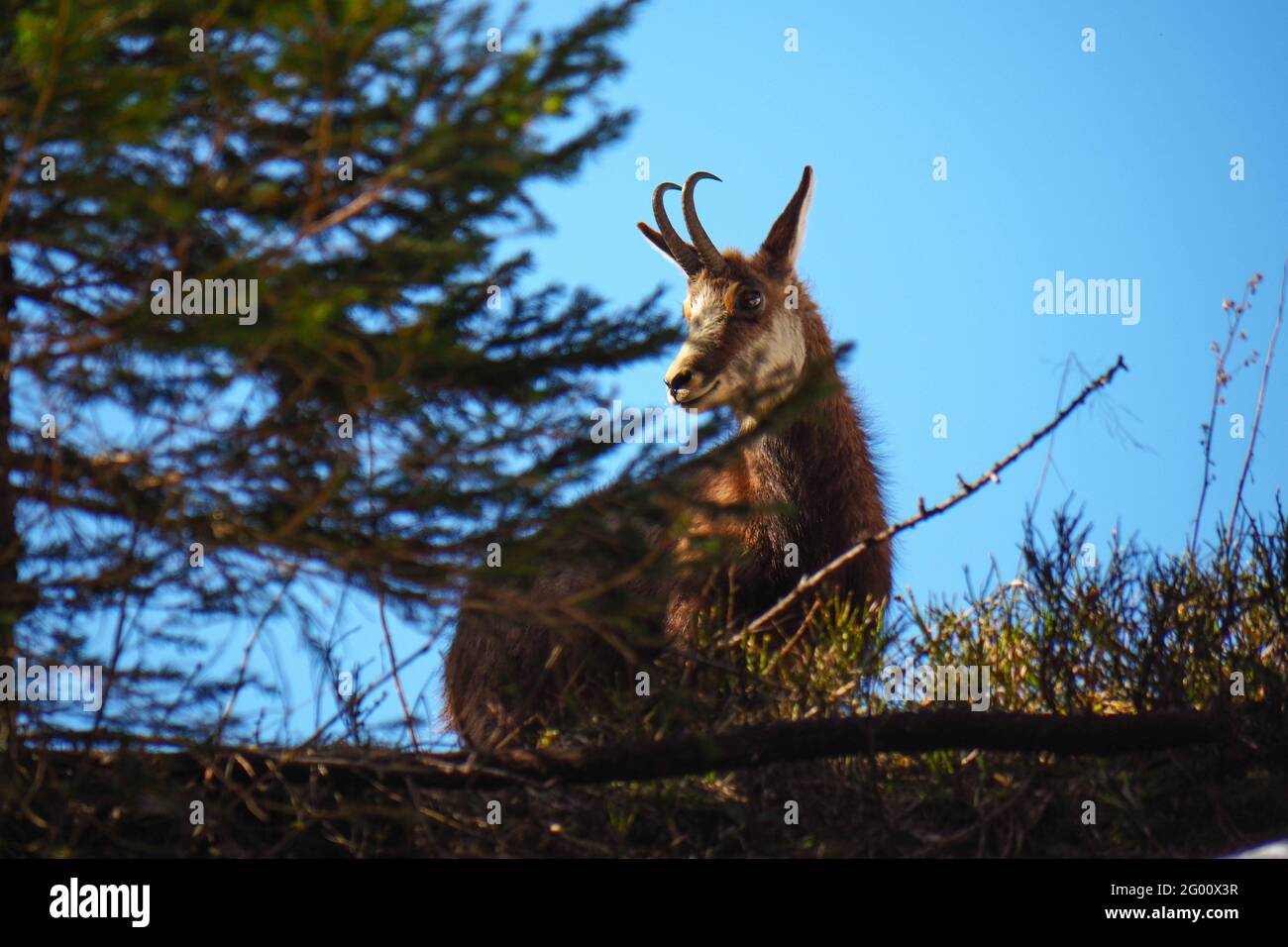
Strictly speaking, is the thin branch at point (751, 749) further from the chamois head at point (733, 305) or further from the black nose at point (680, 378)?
the black nose at point (680, 378)

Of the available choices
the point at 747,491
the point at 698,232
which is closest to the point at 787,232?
the point at 698,232

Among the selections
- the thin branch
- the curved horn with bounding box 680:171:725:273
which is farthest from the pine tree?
the curved horn with bounding box 680:171:725:273

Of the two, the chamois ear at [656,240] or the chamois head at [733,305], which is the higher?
the chamois ear at [656,240]

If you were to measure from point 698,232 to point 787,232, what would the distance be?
519 millimetres

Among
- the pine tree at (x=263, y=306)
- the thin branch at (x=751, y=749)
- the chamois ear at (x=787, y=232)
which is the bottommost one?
the thin branch at (x=751, y=749)

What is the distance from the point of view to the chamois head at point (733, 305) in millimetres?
7473

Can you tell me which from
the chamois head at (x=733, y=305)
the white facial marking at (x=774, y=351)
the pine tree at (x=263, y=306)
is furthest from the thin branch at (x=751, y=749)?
the white facial marking at (x=774, y=351)

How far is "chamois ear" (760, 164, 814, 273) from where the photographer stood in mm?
8148

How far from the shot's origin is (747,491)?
7297mm

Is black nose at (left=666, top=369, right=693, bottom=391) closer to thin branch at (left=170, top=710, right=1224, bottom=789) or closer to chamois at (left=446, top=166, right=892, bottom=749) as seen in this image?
Result: chamois at (left=446, top=166, right=892, bottom=749)

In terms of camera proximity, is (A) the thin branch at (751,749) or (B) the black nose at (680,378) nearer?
(A) the thin branch at (751,749)

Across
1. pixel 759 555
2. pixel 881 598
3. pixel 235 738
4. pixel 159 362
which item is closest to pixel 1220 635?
pixel 881 598

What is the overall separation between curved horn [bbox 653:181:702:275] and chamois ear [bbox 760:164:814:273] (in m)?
0.42
